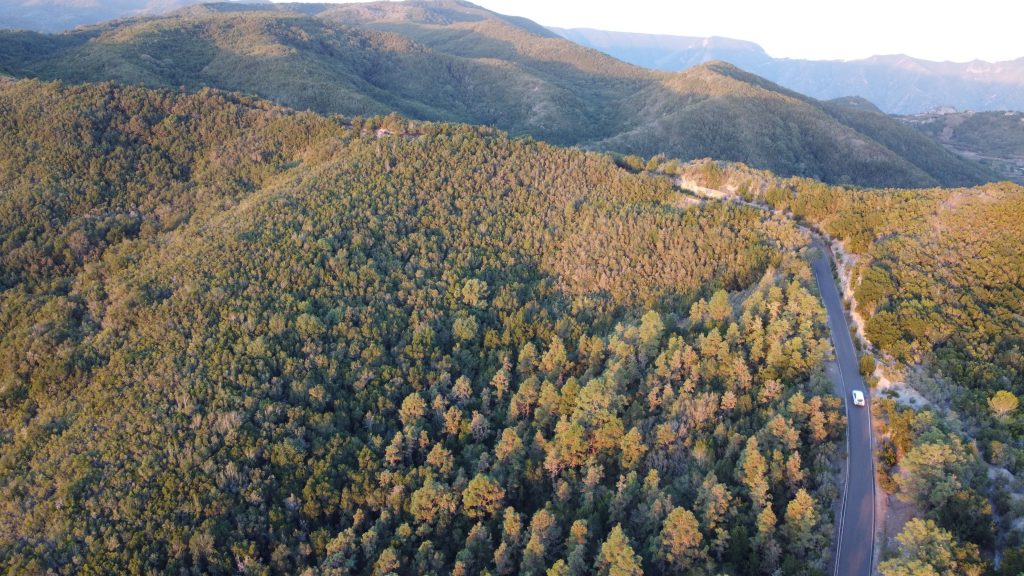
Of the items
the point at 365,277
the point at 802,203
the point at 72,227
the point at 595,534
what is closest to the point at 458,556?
the point at 595,534

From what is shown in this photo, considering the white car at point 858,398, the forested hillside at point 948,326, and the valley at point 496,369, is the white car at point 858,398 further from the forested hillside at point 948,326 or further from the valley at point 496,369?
the forested hillside at point 948,326

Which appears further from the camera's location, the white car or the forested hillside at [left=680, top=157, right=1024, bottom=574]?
the white car

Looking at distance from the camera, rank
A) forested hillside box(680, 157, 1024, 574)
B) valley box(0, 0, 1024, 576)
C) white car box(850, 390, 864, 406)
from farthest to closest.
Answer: white car box(850, 390, 864, 406), valley box(0, 0, 1024, 576), forested hillside box(680, 157, 1024, 574)

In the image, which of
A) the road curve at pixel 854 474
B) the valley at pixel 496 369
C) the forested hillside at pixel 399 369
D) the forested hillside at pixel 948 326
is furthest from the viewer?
the forested hillside at pixel 399 369

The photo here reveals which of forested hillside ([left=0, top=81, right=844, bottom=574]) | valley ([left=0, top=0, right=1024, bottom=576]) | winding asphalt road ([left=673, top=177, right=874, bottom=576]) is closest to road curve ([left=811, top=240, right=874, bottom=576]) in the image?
A: winding asphalt road ([left=673, top=177, right=874, bottom=576])

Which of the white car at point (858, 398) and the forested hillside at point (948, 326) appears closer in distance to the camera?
the forested hillside at point (948, 326)

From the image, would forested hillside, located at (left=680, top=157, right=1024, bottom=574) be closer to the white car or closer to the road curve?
the road curve

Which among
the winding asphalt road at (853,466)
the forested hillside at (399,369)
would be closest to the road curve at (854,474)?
the winding asphalt road at (853,466)
